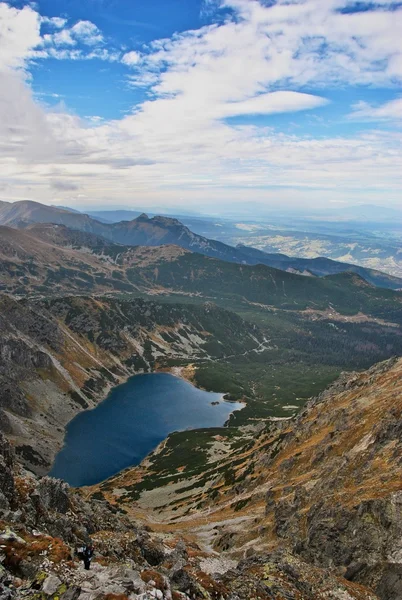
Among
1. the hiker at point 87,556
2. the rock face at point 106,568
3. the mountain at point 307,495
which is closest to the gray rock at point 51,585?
the rock face at point 106,568

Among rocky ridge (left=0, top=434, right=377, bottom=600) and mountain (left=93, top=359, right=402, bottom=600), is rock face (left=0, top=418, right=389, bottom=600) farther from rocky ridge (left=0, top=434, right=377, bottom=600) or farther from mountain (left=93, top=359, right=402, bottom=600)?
mountain (left=93, top=359, right=402, bottom=600)

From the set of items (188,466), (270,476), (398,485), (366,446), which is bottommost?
(188,466)

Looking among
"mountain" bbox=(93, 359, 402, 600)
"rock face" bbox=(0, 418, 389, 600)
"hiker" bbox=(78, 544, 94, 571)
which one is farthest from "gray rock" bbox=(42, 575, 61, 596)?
"mountain" bbox=(93, 359, 402, 600)

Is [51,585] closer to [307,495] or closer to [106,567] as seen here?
[106,567]

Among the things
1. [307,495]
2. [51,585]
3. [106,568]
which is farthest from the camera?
[307,495]

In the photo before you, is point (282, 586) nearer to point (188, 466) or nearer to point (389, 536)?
point (389, 536)

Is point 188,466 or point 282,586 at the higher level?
point 282,586

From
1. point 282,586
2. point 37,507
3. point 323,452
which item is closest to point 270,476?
point 323,452

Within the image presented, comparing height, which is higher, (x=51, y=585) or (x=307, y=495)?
(x=51, y=585)

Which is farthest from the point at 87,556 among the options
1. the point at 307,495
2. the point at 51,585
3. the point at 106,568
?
the point at 307,495

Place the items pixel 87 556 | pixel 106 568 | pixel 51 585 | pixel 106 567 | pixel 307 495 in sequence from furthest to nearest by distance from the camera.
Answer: pixel 307 495 → pixel 106 567 → pixel 106 568 → pixel 87 556 → pixel 51 585

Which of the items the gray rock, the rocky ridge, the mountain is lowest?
the mountain
